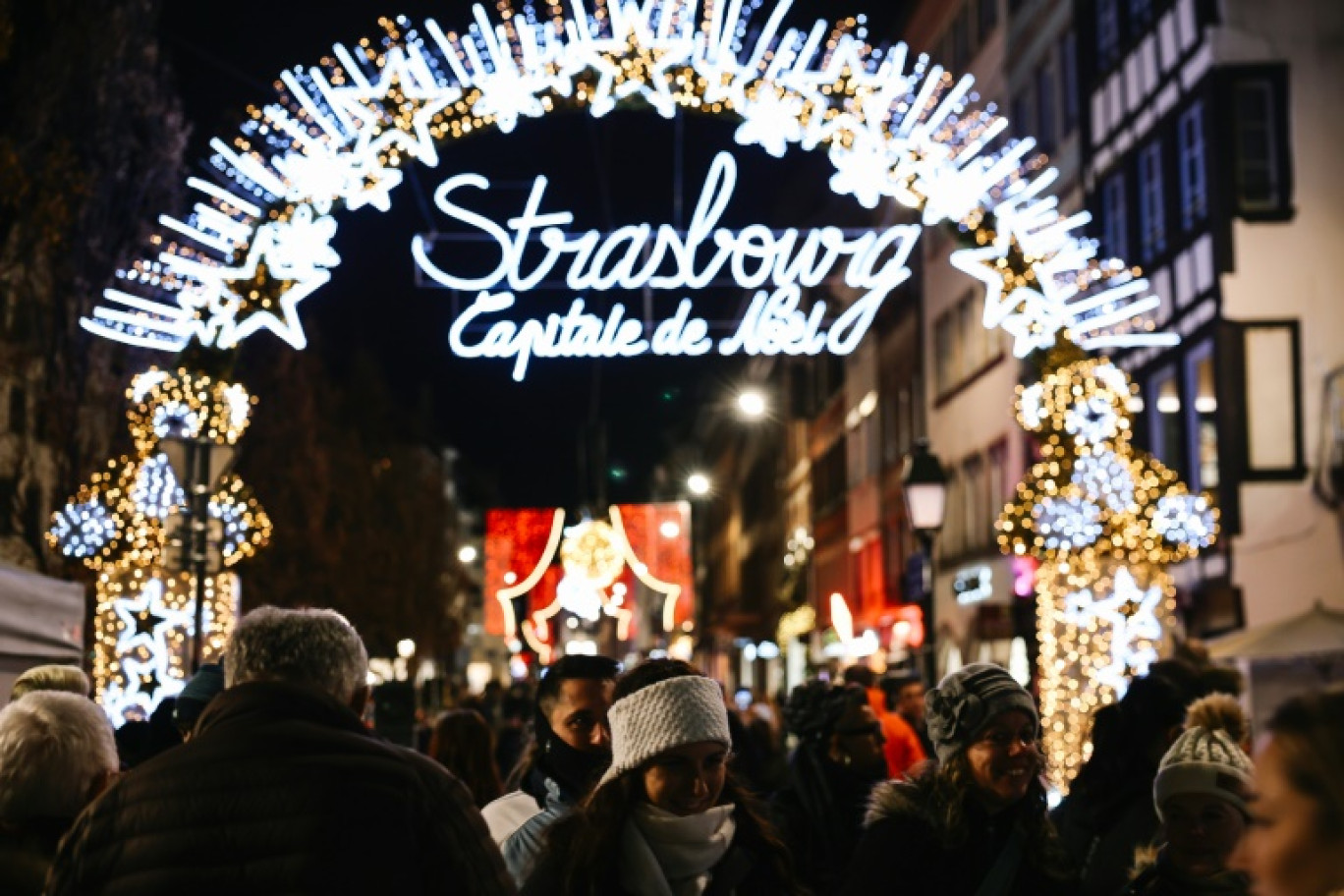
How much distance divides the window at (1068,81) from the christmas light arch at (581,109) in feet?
54.1

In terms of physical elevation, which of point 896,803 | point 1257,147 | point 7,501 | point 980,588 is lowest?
point 980,588

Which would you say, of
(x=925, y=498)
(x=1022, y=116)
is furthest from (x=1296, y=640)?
(x=1022, y=116)

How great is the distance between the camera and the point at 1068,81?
114 ft

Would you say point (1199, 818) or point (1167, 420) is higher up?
point (1167, 420)

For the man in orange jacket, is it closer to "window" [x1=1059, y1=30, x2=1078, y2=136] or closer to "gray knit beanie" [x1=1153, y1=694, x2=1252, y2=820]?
"gray knit beanie" [x1=1153, y1=694, x2=1252, y2=820]

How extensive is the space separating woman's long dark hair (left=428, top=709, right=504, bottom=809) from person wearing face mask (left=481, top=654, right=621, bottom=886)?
11.9 feet

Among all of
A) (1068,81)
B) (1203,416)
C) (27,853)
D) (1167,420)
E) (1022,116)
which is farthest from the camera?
(1022,116)

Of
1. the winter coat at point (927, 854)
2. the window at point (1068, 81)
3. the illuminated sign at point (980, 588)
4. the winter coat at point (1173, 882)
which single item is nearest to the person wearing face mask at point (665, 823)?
the winter coat at point (927, 854)

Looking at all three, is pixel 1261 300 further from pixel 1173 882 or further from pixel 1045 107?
pixel 1173 882

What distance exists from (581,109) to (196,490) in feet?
14.7

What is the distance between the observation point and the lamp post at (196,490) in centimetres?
1711

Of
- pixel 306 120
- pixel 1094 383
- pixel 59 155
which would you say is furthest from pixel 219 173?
pixel 1094 383

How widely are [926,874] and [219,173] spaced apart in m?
13.9

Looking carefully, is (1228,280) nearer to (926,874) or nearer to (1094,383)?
(1094,383)
